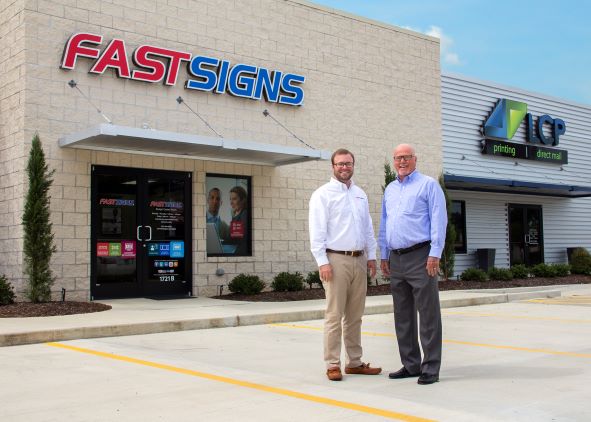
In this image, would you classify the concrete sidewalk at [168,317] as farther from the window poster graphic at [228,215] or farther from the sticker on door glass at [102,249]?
the window poster graphic at [228,215]

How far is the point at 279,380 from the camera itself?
6.18m

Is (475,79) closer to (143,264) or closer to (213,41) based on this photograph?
(213,41)

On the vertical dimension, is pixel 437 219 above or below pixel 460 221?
below

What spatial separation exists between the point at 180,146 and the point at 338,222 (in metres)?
8.04

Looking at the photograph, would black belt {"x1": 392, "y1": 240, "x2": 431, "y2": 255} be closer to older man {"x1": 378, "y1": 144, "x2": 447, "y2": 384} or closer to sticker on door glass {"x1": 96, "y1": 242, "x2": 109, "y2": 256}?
older man {"x1": 378, "y1": 144, "x2": 447, "y2": 384}

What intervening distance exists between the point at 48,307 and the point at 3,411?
23.2 feet

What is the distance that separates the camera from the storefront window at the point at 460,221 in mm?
22964

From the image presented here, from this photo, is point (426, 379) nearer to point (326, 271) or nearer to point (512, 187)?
point (326, 271)

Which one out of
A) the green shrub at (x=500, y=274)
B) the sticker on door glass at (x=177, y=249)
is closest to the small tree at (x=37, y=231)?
the sticker on door glass at (x=177, y=249)

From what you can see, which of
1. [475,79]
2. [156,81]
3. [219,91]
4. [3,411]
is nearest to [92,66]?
[156,81]

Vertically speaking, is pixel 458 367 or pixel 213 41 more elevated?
pixel 213 41

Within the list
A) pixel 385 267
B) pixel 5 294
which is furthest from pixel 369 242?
pixel 5 294

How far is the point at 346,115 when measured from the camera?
60.3ft

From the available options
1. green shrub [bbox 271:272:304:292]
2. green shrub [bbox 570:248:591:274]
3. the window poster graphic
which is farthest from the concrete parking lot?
green shrub [bbox 570:248:591:274]
